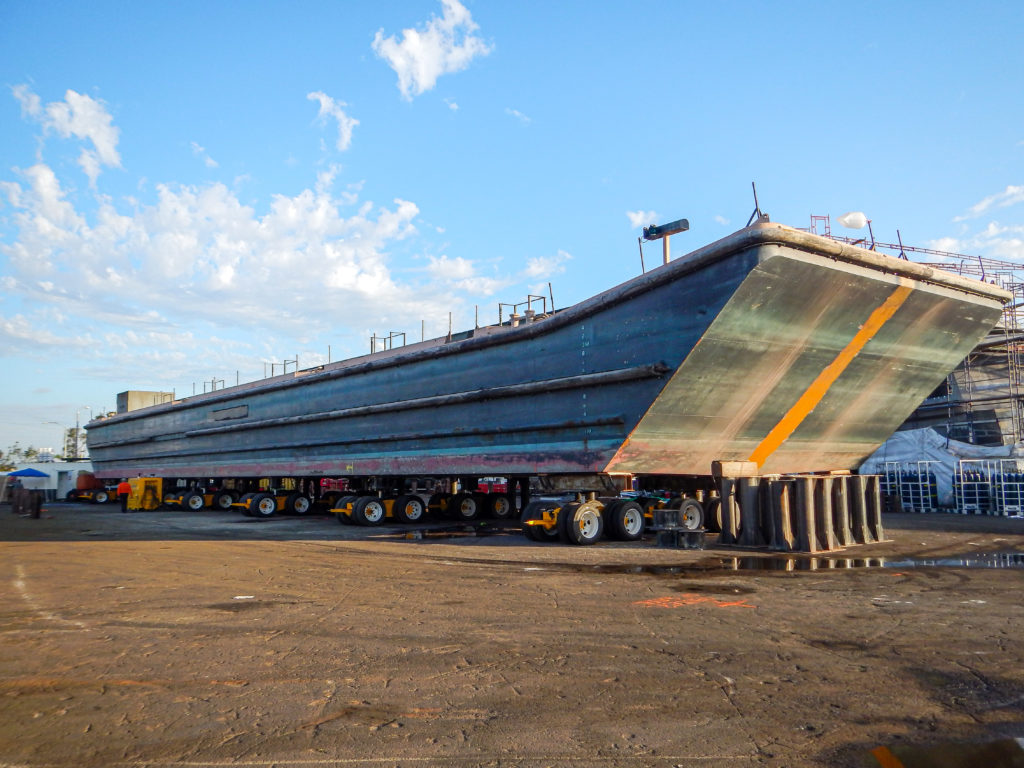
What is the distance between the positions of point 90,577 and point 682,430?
29.0 feet

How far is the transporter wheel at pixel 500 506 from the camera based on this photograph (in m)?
20.1

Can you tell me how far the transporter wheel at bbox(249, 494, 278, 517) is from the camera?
22.6 meters

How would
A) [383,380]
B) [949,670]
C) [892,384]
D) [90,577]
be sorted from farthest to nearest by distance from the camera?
1. [383,380]
2. [892,384]
3. [90,577]
4. [949,670]

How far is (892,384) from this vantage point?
1385 cm

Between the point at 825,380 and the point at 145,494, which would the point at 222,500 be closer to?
the point at 145,494

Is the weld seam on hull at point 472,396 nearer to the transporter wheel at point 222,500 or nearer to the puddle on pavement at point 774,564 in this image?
the puddle on pavement at point 774,564

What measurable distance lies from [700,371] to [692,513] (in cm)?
369

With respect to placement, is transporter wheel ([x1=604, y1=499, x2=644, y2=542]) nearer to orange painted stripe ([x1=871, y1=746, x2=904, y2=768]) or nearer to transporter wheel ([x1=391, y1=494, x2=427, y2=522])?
transporter wheel ([x1=391, y1=494, x2=427, y2=522])

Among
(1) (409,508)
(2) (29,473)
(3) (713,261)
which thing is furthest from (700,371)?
(2) (29,473)

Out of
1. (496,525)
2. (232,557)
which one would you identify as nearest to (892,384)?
(496,525)

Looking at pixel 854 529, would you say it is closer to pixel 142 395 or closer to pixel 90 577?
pixel 90 577

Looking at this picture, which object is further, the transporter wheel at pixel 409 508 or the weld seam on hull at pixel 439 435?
the transporter wheel at pixel 409 508

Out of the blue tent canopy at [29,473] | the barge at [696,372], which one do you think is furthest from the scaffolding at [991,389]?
the blue tent canopy at [29,473]

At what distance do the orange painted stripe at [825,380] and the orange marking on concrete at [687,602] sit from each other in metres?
6.56
